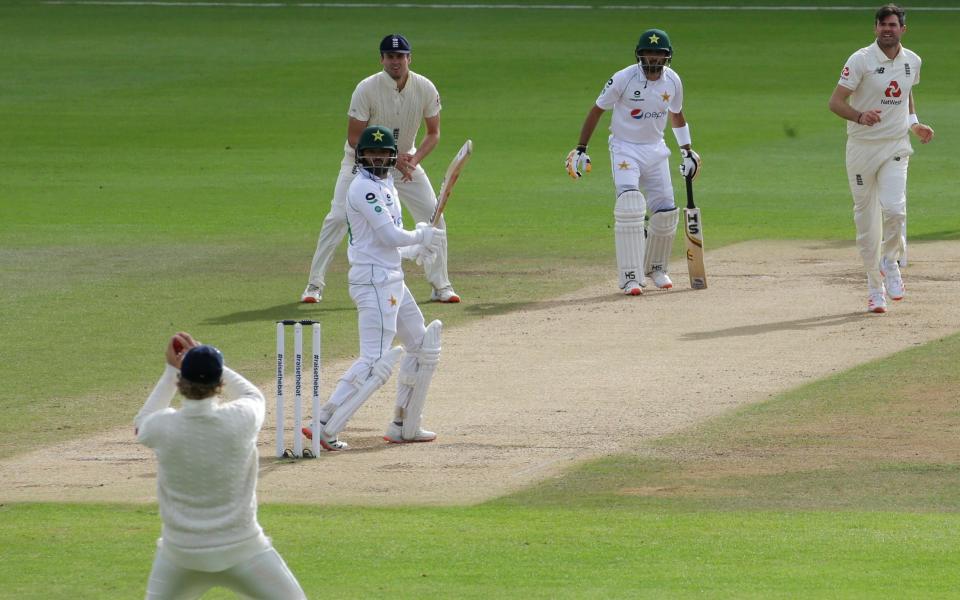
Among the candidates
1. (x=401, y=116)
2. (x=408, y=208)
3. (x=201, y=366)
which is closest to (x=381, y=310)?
(x=201, y=366)

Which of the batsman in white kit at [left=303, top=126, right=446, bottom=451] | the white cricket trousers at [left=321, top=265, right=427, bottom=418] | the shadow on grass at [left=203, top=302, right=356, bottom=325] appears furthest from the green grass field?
the white cricket trousers at [left=321, top=265, right=427, bottom=418]

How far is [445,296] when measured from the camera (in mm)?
15000

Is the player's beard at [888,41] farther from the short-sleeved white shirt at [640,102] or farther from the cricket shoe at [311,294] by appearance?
the cricket shoe at [311,294]

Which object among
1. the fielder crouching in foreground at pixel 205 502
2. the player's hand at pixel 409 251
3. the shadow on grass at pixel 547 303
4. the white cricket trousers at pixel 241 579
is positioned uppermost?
the player's hand at pixel 409 251

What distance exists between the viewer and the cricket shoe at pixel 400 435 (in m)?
10.2

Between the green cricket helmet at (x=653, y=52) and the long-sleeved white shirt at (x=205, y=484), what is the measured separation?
9.44 metres

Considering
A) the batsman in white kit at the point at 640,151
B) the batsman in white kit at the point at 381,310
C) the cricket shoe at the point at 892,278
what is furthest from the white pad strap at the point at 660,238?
the batsman in white kit at the point at 381,310

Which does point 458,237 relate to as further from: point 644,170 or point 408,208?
point 408,208

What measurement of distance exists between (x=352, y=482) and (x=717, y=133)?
1913 cm

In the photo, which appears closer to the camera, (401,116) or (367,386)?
(367,386)

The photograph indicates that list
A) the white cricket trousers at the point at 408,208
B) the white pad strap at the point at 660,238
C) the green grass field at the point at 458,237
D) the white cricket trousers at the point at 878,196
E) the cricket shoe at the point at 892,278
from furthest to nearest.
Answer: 1. the white pad strap at the point at 660,238
2. the white cricket trousers at the point at 408,208
3. the cricket shoe at the point at 892,278
4. the white cricket trousers at the point at 878,196
5. the green grass field at the point at 458,237

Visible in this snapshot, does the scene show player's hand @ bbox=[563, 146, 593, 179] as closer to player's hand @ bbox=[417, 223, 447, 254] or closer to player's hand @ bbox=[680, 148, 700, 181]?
player's hand @ bbox=[680, 148, 700, 181]

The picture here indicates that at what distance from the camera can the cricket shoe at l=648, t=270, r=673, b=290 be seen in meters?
15.6

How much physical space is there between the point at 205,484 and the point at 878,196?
909 cm
